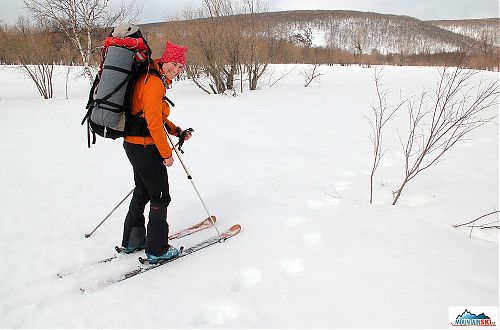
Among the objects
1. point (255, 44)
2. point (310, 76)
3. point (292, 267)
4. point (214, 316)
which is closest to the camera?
point (214, 316)

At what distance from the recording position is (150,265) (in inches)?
109

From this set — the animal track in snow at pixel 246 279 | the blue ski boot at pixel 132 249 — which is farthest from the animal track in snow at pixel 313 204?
the blue ski boot at pixel 132 249

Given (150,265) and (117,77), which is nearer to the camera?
(117,77)

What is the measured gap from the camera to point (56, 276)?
8.87 feet

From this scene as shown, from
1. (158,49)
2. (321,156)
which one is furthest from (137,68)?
(158,49)

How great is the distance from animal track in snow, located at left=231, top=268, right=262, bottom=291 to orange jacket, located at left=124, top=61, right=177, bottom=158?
1.14m

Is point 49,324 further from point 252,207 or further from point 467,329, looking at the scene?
point 467,329

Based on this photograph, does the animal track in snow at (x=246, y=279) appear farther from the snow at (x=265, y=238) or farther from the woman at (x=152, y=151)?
the woman at (x=152, y=151)

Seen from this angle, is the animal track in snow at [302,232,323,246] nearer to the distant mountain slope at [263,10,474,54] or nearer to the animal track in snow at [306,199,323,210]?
the animal track in snow at [306,199,323,210]

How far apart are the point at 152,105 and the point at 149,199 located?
914 millimetres

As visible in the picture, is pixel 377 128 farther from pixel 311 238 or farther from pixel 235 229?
pixel 235 229

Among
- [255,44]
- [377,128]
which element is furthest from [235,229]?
[255,44]

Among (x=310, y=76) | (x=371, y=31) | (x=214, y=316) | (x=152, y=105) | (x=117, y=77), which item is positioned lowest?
(x=214, y=316)

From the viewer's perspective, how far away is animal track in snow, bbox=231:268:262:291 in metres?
2.46
